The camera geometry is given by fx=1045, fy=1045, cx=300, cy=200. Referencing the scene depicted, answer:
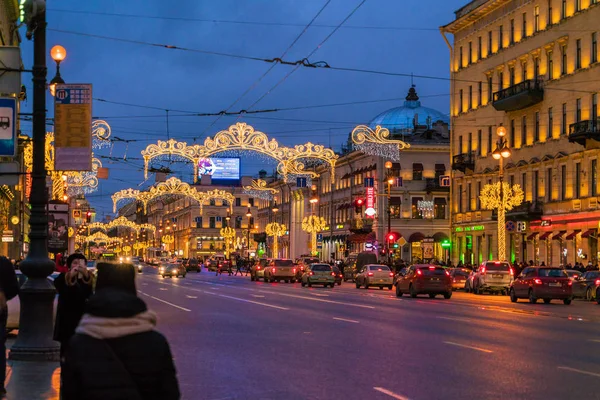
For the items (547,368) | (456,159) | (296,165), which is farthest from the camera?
(456,159)

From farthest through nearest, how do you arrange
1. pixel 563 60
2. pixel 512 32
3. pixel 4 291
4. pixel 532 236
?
1. pixel 512 32
2. pixel 532 236
3. pixel 563 60
4. pixel 4 291

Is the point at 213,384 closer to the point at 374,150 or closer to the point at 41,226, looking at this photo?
the point at 41,226

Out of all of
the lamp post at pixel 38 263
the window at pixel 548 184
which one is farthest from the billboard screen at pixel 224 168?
the lamp post at pixel 38 263

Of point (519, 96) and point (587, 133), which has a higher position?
point (519, 96)

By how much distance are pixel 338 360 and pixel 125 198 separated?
75527 millimetres

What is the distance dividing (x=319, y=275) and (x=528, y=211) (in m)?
14.2

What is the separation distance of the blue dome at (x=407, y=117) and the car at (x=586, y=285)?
5842 cm

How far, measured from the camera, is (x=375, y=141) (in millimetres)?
54938

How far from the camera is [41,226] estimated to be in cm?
1512

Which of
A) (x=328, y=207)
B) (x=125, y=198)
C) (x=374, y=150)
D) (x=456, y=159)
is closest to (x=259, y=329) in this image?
(x=374, y=150)

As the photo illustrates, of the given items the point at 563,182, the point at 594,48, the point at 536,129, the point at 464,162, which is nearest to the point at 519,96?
the point at 536,129

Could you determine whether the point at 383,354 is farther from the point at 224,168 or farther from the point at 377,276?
the point at 224,168

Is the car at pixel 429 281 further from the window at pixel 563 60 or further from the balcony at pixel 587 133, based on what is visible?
the window at pixel 563 60

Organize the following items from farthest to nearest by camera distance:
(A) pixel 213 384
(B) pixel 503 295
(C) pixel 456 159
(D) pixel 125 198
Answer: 1. (D) pixel 125 198
2. (C) pixel 456 159
3. (B) pixel 503 295
4. (A) pixel 213 384
